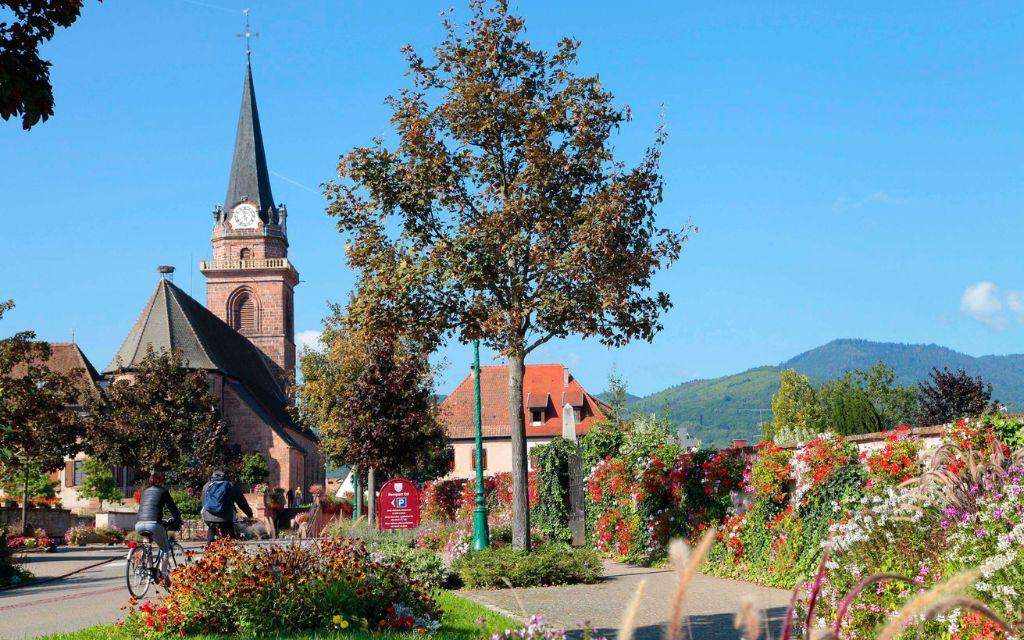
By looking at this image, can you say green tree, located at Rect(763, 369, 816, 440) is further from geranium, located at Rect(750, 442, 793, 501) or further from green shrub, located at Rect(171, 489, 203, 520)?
geranium, located at Rect(750, 442, 793, 501)

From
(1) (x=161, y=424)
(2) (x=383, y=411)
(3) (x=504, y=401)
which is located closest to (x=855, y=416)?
A: (2) (x=383, y=411)

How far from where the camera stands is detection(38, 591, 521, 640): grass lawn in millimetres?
9391

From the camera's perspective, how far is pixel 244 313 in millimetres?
88688

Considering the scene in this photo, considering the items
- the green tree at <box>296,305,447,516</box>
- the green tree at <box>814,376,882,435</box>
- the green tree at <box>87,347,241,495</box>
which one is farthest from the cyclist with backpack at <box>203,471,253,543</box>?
the green tree at <box>87,347,241,495</box>

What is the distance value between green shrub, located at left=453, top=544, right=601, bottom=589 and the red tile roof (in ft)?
162

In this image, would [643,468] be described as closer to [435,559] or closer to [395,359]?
[435,559]

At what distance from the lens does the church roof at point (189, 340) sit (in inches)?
2438

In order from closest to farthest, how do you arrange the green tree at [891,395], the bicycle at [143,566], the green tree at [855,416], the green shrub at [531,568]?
the green shrub at [531,568], the bicycle at [143,566], the green tree at [855,416], the green tree at [891,395]

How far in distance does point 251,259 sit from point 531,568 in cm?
7661

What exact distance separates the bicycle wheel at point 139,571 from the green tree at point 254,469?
4332cm

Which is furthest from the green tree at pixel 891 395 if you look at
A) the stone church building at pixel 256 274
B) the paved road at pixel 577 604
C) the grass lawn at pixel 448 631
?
the stone church building at pixel 256 274

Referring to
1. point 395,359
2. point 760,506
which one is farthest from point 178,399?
point 760,506

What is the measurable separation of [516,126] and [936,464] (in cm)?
1062

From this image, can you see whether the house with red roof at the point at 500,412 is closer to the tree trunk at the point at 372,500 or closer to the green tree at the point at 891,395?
the green tree at the point at 891,395
